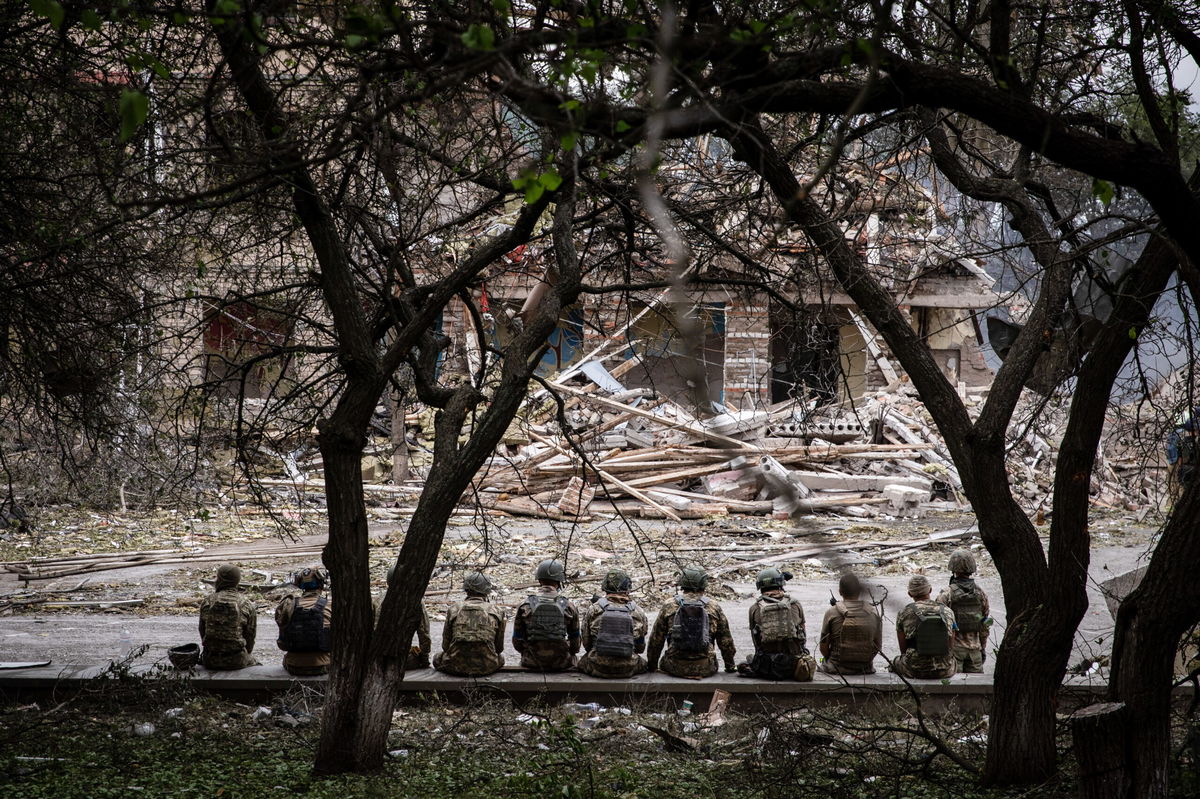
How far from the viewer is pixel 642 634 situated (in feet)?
30.9

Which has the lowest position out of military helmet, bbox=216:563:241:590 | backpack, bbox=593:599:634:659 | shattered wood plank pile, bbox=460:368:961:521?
backpack, bbox=593:599:634:659

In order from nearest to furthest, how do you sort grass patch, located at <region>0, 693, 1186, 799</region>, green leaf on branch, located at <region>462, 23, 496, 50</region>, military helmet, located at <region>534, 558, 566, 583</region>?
green leaf on branch, located at <region>462, 23, 496, 50</region>
grass patch, located at <region>0, 693, 1186, 799</region>
military helmet, located at <region>534, 558, 566, 583</region>

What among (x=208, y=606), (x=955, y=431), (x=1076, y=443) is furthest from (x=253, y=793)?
(x=1076, y=443)

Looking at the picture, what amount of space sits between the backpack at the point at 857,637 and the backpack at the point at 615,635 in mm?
1867

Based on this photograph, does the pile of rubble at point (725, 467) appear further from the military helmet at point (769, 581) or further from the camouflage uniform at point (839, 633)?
the camouflage uniform at point (839, 633)

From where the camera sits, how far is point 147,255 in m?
7.96

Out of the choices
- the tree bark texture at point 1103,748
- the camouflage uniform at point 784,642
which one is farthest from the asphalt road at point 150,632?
the tree bark texture at point 1103,748

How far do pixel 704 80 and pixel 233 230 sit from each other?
5.38 meters

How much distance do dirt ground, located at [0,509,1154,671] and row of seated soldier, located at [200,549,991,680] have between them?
1.13 metres

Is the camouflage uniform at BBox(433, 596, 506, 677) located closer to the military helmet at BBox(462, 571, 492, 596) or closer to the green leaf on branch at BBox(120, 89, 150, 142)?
the military helmet at BBox(462, 571, 492, 596)

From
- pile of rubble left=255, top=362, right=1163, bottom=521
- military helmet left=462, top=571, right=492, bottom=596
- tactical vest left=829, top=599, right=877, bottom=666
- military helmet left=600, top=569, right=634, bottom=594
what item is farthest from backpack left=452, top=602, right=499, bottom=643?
pile of rubble left=255, top=362, right=1163, bottom=521

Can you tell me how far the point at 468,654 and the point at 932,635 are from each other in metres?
4.00

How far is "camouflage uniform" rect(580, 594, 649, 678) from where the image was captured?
913 centimetres

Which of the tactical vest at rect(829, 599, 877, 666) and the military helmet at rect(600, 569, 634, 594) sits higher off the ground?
the military helmet at rect(600, 569, 634, 594)
